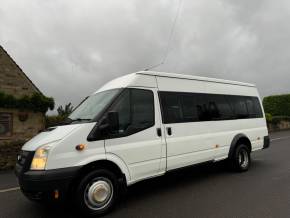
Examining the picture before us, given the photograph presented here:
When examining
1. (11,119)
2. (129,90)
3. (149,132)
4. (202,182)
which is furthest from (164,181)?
(11,119)

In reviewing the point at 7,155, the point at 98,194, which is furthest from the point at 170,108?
the point at 7,155

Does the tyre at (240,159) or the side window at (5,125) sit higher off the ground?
the side window at (5,125)

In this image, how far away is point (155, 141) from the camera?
5.03 meters

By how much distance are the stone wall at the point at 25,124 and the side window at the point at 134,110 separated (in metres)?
11.2

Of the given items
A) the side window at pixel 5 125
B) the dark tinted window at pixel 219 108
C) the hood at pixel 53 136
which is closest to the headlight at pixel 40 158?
the hood at pixel 53 136

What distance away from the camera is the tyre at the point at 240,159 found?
22.6 ft

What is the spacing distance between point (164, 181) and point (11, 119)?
36.6ft

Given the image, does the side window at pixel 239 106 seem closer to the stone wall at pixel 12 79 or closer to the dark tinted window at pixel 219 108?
the dark tinted window at pixel 219 108

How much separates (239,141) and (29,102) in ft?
39.4

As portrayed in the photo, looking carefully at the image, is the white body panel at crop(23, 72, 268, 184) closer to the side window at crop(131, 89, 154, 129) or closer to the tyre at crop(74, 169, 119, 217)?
the side window at crop(131, 89, 154, 129)

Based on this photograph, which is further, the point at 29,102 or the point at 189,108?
the point at 29,102

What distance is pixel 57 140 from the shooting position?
3996 millimetres

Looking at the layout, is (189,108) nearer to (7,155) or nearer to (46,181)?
(46,181)

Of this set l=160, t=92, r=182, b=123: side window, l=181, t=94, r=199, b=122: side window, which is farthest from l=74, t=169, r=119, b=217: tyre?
l=181, t=94, r=199, b=122: side window
